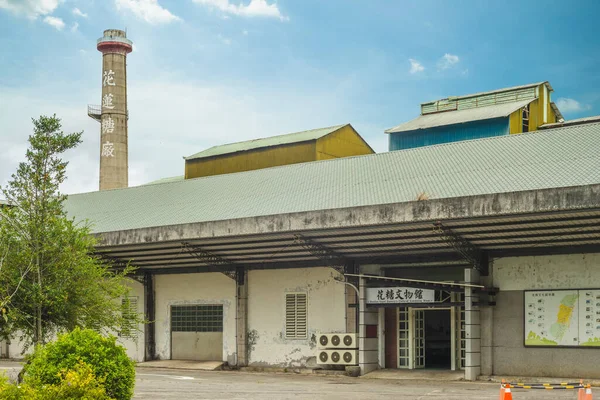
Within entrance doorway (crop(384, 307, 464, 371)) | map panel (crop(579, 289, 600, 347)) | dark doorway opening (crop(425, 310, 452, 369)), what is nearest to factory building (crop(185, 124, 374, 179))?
dark doorway opening (crop(425, 310, 452, 369))

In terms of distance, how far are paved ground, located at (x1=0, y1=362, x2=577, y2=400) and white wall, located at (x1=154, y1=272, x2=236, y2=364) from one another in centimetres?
339

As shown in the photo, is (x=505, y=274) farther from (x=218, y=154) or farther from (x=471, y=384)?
(x=218, y=154)

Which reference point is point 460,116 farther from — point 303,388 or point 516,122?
point 303,388

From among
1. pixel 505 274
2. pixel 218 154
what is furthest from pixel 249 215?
pixel 218 154

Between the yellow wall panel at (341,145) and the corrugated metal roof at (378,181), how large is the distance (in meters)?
3.57

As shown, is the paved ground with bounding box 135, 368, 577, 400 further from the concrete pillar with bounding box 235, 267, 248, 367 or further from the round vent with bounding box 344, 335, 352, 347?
the concrete pillar with bounding box 235, 267, 248, 367

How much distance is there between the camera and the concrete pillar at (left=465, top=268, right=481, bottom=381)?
74.7ft

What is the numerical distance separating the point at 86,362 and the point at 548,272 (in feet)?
44.3

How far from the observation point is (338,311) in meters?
26.5

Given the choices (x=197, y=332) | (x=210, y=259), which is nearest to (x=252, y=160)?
(x=210, y=259)

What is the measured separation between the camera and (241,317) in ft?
94.1

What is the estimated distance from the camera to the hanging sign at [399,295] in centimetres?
2431

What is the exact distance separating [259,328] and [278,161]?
1028 cm

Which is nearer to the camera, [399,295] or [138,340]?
[399,295]
